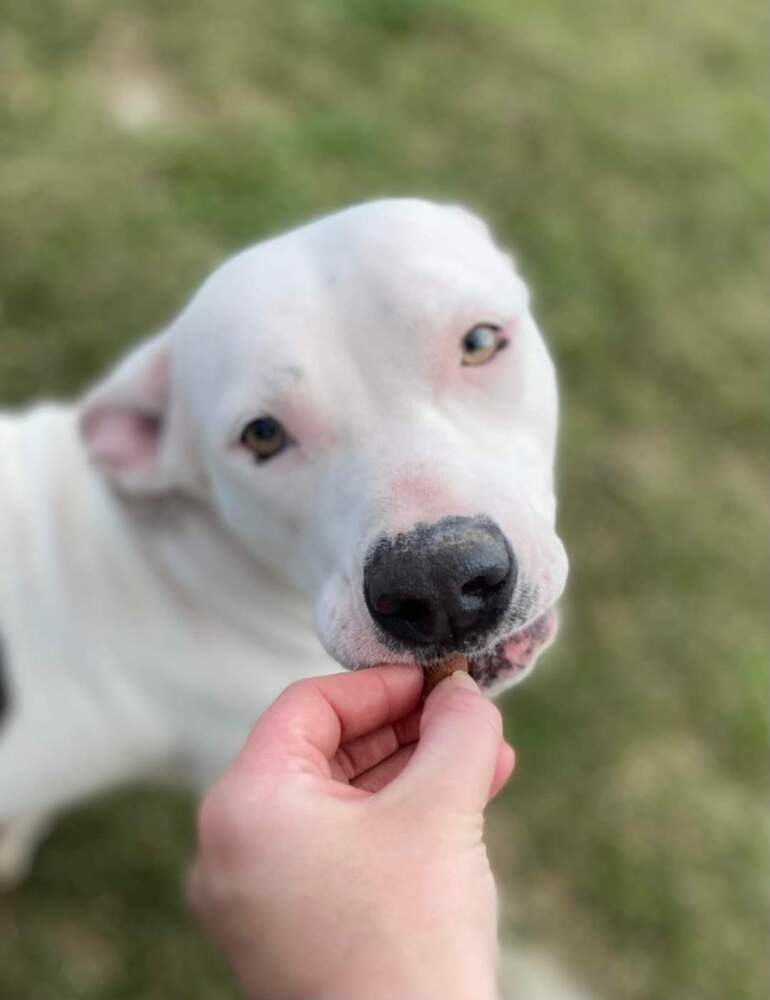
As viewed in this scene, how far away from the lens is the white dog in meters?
1.75

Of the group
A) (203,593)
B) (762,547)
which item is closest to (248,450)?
(203,593)

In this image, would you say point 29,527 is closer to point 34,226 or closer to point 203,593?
point 203,593

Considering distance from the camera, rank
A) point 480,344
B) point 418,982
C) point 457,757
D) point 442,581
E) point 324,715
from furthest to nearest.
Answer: point 480,344, point 442,581, point 324,715, point 457,757, point 418,982

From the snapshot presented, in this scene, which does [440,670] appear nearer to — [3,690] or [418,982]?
[418,982]

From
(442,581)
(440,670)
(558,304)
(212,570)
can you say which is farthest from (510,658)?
(558,304)

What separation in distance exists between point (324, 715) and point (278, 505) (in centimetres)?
68

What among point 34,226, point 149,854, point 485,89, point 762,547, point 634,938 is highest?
point 485,89

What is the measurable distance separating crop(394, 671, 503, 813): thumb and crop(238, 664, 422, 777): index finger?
149mm

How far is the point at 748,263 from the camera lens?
5293 mm

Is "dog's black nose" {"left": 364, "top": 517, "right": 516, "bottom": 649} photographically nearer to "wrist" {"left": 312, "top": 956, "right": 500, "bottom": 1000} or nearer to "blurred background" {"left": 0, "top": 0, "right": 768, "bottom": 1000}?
"wrist" {"left": 312, "top": 956, "right": 500, "bottom": 1000}

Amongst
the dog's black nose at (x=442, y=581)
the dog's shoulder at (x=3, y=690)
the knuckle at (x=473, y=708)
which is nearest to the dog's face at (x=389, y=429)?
the dog's black nose at (x=442, y=581)

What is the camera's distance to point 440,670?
1.70 metres

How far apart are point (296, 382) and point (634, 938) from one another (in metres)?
2.72

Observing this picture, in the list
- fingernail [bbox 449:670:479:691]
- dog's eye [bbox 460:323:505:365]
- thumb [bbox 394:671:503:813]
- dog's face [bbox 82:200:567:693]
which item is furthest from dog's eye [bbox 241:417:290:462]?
thumb [bbox 394:671:503:813]
